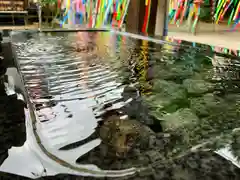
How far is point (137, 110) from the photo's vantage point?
1.07 meters

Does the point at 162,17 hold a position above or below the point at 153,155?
above

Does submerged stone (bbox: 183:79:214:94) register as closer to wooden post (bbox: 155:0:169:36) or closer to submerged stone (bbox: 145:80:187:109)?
submerged stone (bbox: 145:80:187:109)

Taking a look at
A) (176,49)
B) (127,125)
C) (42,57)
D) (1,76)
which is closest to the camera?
(127,125)

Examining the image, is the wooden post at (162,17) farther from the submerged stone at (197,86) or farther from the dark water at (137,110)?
the submerged stone at (197,86)

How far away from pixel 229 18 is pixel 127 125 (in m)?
5.44

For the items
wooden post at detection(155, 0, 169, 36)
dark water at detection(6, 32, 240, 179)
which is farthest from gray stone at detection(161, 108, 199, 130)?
wooden post at detection(155, 0, 169, 36)

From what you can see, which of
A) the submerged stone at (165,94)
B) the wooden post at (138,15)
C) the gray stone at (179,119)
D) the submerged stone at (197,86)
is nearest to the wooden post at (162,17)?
the wooden post at (138,15)

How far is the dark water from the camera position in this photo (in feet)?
2.16

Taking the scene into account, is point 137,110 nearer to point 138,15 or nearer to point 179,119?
point 179,119

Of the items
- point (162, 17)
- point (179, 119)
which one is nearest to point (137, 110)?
point (179, 119)

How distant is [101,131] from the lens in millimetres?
835

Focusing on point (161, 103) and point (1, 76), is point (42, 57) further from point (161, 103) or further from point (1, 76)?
point (161, 103)

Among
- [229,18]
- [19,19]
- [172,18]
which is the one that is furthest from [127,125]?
[19,19]

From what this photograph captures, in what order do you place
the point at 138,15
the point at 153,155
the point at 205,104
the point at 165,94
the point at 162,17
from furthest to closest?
the point at 162,17, the point at 138,15, the point at 165,94, the point at 205,104, the point at 153,155
